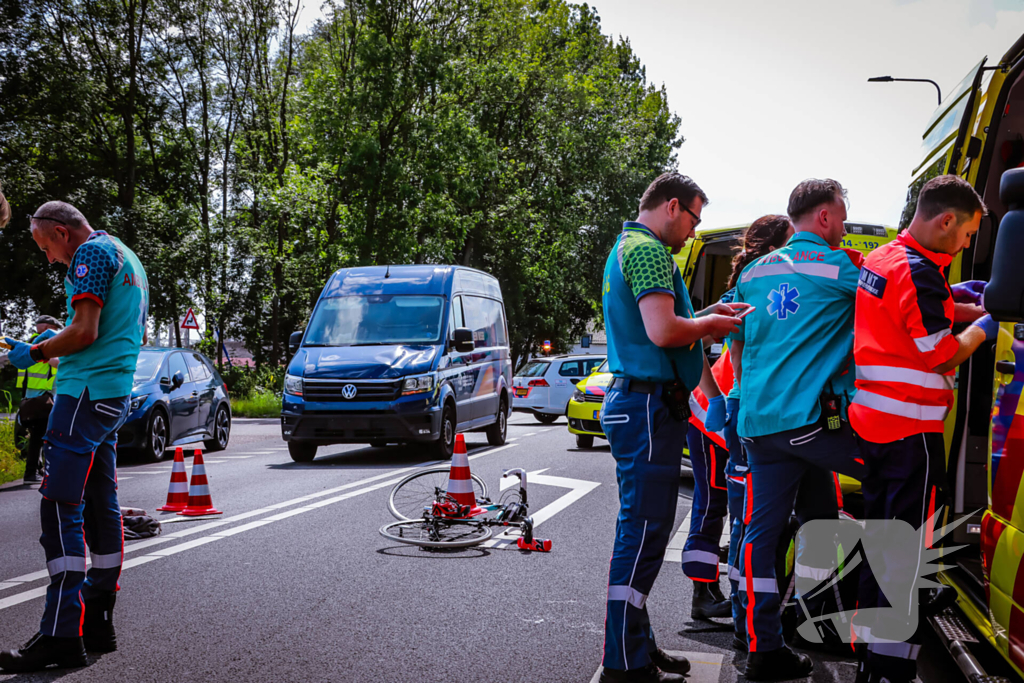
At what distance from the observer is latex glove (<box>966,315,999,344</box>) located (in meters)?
3.46

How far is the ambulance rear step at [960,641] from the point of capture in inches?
123

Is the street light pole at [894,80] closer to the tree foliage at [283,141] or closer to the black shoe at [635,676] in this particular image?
the tree foliage at [283,141]

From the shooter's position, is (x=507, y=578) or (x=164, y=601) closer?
(x=164, y=601)

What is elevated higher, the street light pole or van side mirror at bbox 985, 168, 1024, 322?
the street light pole

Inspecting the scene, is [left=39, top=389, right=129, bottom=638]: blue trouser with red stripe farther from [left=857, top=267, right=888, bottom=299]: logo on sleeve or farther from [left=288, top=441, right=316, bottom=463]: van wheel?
[left=288, top=441, right=316, bottom=463]: van wheel

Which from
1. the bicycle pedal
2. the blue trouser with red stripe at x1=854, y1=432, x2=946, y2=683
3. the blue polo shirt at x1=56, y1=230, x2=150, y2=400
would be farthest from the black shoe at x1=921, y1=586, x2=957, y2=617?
the blue polo shirt at x1=56, y1=230, x2=150, y2=400

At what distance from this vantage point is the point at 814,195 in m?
3.84

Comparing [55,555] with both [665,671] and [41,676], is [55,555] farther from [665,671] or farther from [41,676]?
[665,671]

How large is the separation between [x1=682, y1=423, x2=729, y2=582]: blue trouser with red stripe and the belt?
147cm

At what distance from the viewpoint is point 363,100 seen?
30219 millimetres

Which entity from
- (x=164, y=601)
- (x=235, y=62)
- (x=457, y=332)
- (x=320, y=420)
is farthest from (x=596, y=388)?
(x=235, y=62)

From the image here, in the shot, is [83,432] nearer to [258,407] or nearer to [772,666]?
[772,666]

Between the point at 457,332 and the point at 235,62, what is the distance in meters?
23.4

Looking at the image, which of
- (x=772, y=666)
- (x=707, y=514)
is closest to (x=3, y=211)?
(x=707, y=514)
